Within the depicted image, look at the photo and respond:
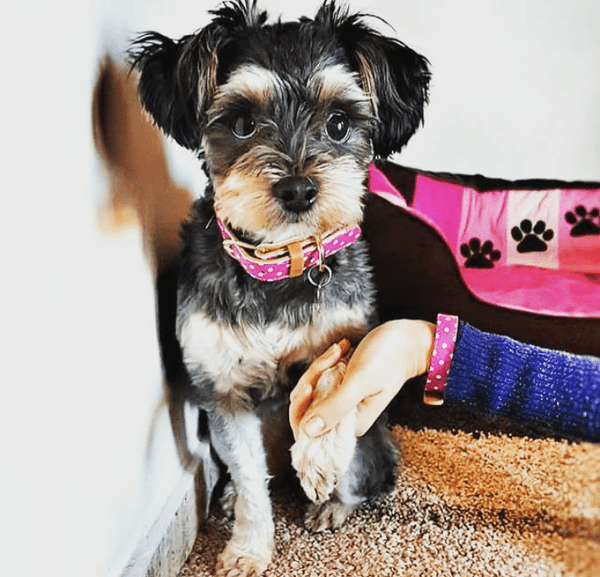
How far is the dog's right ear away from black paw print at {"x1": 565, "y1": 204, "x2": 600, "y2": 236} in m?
1.15

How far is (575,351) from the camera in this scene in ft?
5.03

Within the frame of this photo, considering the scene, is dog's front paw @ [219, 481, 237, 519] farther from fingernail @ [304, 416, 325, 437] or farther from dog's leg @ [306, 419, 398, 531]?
fingernail @ [304, 416, 325, 437]

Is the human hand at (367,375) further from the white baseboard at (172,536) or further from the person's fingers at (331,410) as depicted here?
the white baseboard at (172,536)

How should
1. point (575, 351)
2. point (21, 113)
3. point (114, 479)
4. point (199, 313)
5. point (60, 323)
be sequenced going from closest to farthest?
point (21, 113), point (60, 323), point (114, 479), point (199, 313), point (575, 351)

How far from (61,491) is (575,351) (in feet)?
3.43

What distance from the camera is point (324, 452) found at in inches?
45.2

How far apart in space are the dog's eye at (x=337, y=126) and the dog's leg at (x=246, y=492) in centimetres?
52

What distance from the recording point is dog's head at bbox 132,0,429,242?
1154mm

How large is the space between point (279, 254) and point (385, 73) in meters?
0.36

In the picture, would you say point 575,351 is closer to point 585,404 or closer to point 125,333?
point 585,404

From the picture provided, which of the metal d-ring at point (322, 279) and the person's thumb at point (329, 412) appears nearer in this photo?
the person's thumb at point (329, 412)

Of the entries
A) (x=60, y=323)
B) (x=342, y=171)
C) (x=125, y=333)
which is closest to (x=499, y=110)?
(x=342, y=171)

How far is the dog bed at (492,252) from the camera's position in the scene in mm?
1563

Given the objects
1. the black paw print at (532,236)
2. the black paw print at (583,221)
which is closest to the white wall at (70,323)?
the black paw print at (532,236)
